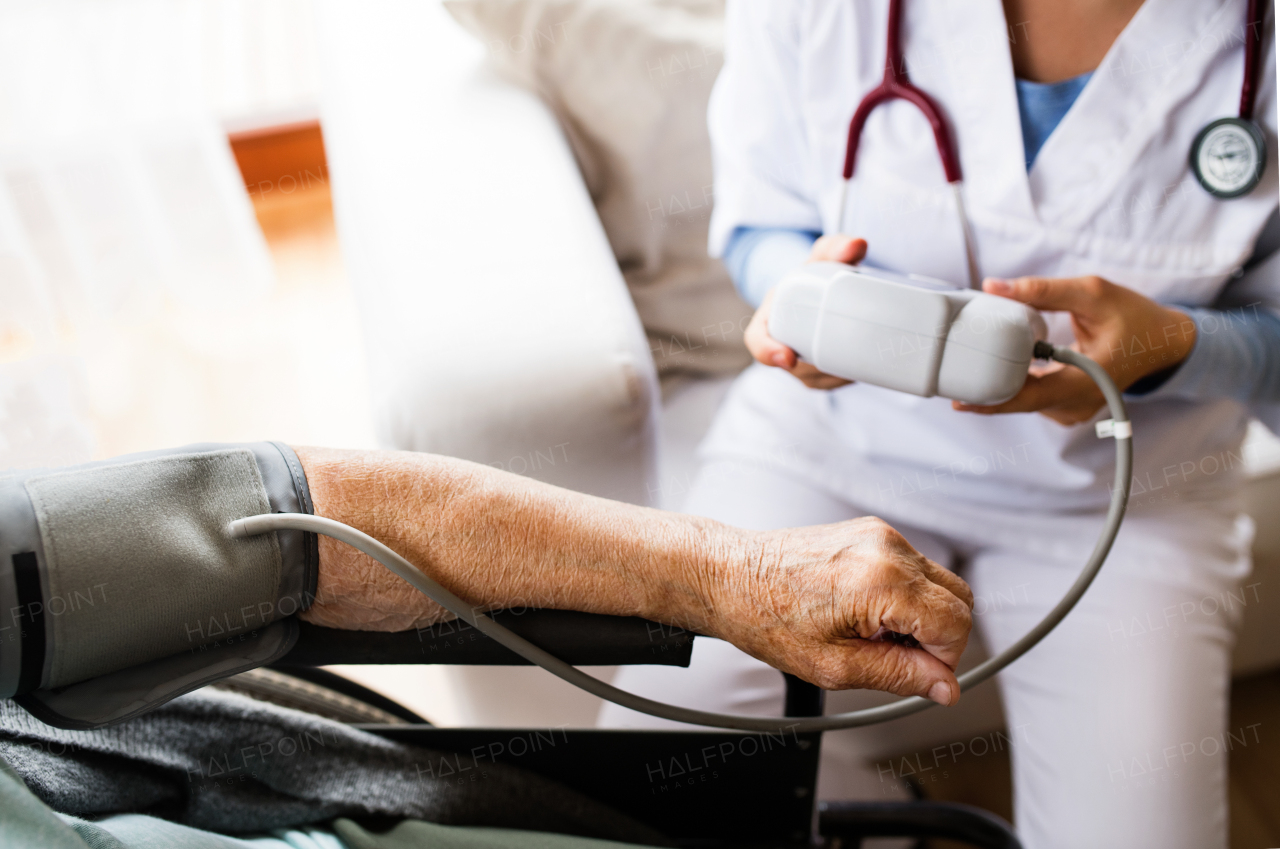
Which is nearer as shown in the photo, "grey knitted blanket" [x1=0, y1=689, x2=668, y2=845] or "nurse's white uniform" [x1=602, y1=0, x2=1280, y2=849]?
"grey knitted blanket" [x1=0, y1=689, x2=668, y2=845]

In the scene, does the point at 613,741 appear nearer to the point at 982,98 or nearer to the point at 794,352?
the point at 794,352

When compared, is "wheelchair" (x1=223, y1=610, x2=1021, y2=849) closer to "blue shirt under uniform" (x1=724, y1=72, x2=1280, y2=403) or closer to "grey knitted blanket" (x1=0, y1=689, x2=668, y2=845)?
"grey knitted blanket" (x1=0, y1=689, x2=668, y2=845)

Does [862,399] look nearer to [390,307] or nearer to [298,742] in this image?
[390,307]

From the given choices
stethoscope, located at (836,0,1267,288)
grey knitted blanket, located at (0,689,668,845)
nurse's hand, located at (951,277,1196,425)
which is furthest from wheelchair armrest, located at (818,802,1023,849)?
stethoscope, located at (836,0,1267,288)

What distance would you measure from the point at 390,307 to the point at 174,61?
1157 millimetres

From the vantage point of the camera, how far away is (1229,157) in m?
0.67

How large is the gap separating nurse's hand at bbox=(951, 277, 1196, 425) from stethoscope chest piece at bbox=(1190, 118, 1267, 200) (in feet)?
0.32

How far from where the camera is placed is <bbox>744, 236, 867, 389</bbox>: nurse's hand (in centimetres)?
71

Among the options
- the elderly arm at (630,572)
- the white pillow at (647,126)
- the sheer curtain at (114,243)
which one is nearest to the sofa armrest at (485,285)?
the white pillow at (647,126)

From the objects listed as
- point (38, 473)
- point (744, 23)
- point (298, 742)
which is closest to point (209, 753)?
point (298, 742)

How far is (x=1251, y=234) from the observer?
0.69 meters

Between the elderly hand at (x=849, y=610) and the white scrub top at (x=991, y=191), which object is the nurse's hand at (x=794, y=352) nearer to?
the white scrub top at (x=991, y=191)

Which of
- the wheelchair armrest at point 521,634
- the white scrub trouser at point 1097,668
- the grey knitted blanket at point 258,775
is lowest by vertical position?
the white scrub trouser at point 1097,668

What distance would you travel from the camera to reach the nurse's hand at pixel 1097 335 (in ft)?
2.14
